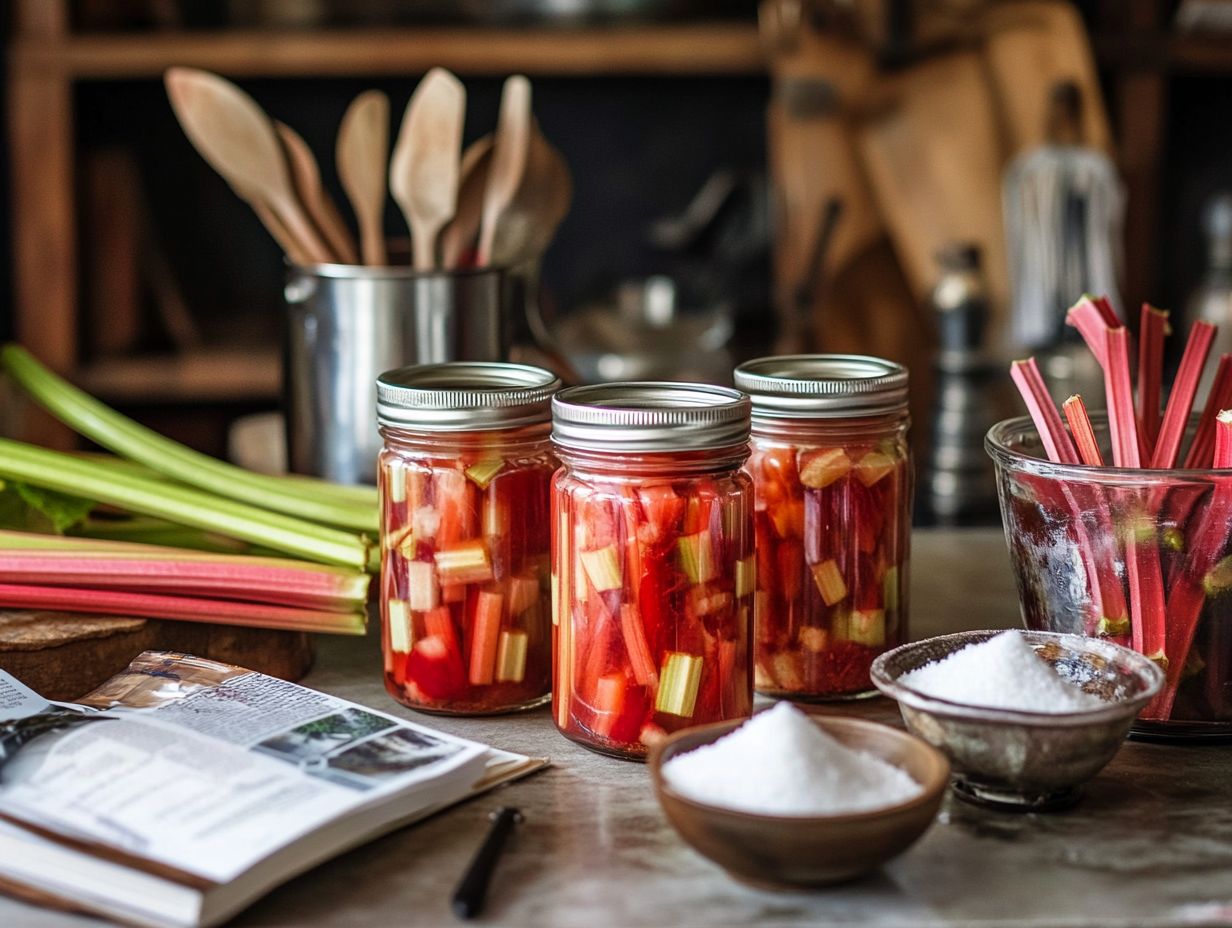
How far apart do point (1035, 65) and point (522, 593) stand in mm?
1840

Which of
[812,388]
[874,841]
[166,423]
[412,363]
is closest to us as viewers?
[874,841]

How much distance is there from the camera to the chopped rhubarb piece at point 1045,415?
0.98 metres

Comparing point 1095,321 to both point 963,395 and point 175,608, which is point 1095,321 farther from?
point 963,395

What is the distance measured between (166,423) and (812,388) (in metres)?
2.00

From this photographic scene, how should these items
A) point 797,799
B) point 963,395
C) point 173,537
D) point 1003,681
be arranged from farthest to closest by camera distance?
point 963,395 → point 173,537 → point 1003,681 → point 797,799

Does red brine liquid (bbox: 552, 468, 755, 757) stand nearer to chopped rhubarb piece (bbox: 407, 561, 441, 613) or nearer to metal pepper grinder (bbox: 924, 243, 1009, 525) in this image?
chopped rhubarb piece (bbox: 407, 561, 441, 613)

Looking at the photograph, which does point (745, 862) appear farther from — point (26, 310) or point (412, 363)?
point (26, 310)

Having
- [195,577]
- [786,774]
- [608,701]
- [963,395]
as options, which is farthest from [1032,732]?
[963,395]

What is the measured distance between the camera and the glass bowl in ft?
2.97

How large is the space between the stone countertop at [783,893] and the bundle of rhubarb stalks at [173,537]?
0.25 meters

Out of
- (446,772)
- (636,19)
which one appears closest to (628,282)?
(636,19)

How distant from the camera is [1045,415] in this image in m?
0.99

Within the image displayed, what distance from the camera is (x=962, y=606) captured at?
1.27 m

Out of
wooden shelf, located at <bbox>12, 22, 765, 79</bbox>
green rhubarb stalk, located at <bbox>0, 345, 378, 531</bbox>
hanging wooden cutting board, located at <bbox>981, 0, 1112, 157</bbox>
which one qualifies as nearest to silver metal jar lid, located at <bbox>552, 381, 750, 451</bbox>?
green rhubarb stalk, located at <bbox>0, 345, 378, 531</bbox>
